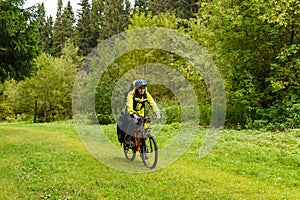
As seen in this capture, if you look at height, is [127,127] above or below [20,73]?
below

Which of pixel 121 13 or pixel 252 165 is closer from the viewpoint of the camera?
pixel 252 165

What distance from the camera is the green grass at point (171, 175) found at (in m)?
6.91

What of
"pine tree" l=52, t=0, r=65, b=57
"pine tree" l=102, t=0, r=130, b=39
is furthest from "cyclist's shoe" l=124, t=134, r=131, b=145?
"pine tree" l=52, t=0, r=65, b=57

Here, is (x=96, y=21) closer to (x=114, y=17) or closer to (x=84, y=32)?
(x=84, y=32)

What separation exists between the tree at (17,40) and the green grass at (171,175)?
19.3ft

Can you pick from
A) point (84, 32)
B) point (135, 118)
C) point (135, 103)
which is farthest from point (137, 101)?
point (84, 32)

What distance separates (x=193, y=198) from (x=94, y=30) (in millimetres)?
54554

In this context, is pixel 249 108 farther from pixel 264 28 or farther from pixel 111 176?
pixel 111 176

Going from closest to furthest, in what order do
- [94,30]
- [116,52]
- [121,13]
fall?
[116,52] → [121,13] → [94,30]

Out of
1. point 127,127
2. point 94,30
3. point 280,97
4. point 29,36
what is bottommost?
point 127,127

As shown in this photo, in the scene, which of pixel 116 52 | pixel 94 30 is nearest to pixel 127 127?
pixel 116 52

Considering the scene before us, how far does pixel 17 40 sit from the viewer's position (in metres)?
16.6

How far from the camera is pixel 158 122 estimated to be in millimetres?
20641

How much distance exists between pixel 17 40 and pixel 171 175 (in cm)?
1207
